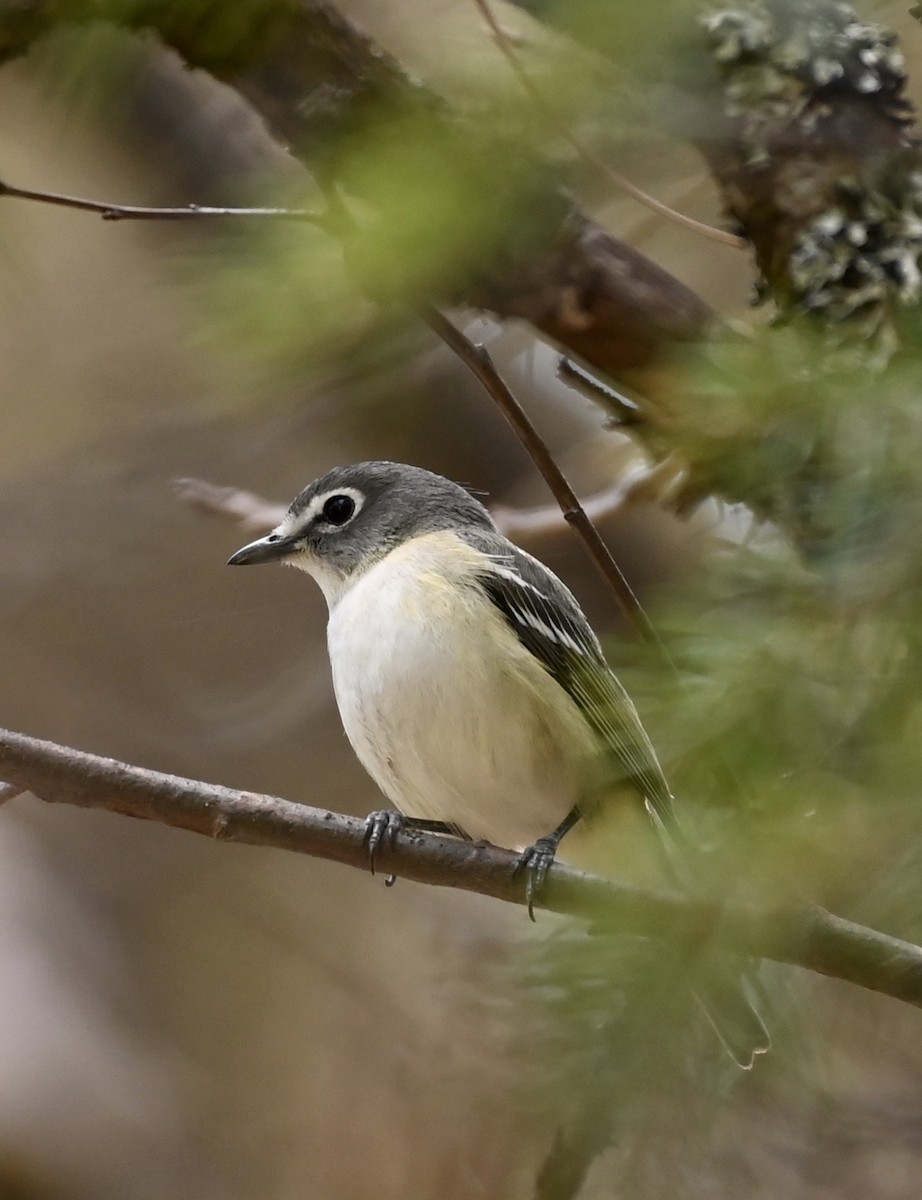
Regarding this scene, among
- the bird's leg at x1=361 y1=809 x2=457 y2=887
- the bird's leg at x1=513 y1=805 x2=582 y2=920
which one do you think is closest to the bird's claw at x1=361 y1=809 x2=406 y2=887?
the bird's leg at x1=361 y1=809 x2=457 y2=887

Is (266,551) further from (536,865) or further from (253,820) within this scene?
(536,865)

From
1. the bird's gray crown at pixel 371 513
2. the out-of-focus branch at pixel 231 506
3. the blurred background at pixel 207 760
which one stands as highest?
the bird's gray crown at pixel 371 513

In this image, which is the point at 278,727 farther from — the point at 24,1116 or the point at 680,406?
the point at 680,406

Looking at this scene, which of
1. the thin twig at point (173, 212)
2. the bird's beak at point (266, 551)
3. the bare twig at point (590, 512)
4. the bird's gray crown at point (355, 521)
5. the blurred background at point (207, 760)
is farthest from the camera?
the blurred background at point (207, 760)

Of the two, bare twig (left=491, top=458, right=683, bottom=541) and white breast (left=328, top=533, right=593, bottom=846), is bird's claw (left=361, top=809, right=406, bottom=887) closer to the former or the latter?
white breast (left=328, top=533, right=593, bottom=846)

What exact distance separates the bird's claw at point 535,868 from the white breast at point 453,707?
203 millimetres

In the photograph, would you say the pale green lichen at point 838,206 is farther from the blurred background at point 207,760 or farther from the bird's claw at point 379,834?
the bird's claw at point 379,834

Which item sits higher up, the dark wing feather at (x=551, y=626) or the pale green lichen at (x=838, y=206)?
the pale green lichen at (x=838, y=206)

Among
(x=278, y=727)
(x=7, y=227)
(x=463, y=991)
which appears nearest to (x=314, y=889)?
(x=278, y=727)

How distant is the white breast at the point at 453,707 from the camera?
2.07 metres

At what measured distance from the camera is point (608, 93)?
0.78 m

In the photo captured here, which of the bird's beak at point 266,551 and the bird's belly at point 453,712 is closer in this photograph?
the bird's belly at point 453,712

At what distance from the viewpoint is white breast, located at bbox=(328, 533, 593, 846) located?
2.07 m

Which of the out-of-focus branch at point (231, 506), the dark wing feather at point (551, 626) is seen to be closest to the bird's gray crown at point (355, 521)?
the dark wing feather at point (551, 626)
